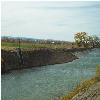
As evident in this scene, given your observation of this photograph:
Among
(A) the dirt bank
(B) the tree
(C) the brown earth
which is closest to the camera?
(A) the dirt bank

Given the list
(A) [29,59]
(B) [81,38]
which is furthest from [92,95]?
(B) [81,38]

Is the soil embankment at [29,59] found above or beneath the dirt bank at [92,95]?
beneath

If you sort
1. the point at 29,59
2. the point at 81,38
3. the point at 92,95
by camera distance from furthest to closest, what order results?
the point at 81,38 < the point at 29,59 < the point at 92,95

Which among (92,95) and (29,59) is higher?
(92,95)

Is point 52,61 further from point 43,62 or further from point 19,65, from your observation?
point 19,65

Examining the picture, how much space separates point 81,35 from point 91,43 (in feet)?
106

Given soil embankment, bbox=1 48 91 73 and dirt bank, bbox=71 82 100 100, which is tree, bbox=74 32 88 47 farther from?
dirt bank, bbox=71 82 100 100

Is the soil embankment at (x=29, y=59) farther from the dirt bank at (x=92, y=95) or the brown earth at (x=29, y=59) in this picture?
the dirt bank at (x=92, y=95)

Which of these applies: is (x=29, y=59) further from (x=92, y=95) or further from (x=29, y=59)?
(x=92, y=95)

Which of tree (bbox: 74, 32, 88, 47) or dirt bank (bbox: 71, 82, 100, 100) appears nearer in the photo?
dirt bank (bbox: 71, 82, 100, 100)

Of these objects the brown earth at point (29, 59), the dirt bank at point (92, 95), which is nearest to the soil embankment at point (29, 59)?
the brown earth at point (29, 59)

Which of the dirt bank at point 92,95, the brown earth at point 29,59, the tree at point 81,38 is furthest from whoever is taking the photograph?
the tree at point 81,38

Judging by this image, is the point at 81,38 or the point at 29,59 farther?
the point at 81,38

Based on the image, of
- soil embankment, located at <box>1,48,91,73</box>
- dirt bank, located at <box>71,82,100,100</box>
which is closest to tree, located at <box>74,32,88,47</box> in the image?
soil embankment, located at <box>1,48,91,73</box>
